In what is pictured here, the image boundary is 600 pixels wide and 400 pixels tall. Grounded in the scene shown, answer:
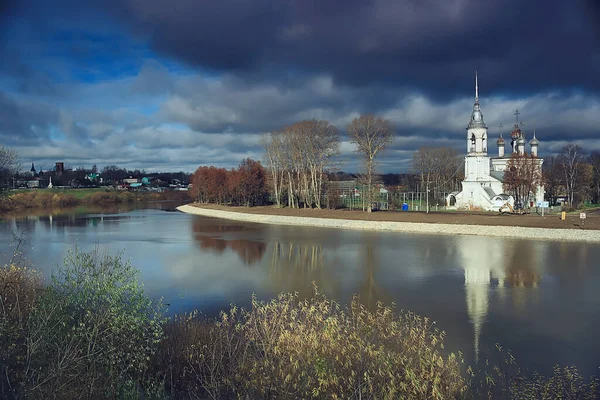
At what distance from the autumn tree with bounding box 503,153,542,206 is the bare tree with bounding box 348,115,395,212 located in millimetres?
13846

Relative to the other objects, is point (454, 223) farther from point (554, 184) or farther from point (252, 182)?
point (252, 182)

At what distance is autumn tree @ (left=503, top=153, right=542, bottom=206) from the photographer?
46906mm

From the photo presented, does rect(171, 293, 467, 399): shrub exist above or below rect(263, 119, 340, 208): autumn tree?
below

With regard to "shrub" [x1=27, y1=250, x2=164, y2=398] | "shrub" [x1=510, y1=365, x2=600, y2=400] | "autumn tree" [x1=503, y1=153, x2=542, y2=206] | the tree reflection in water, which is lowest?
the tree reflection in water

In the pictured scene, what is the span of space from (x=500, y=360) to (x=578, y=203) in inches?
1974

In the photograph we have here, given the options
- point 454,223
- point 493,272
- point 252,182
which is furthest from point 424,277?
point 252,182

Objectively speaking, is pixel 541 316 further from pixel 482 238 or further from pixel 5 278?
pixel 482 238

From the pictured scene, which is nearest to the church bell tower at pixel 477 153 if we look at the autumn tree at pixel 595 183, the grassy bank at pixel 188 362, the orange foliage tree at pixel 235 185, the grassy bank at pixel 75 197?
the autumn tree at pixel 595 183

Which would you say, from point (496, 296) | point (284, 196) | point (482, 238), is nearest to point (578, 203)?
point (482, 238)

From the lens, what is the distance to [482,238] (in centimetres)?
3048

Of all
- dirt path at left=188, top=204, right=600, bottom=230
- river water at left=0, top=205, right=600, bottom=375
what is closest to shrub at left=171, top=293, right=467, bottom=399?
river water at left=0, top=205, right=600, bottom=375

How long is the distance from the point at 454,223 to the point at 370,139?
1244cm

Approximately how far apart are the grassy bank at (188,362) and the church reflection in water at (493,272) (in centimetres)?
211

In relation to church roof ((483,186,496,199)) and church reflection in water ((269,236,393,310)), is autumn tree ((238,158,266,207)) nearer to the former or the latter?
church roof ((483,186,496,199))
